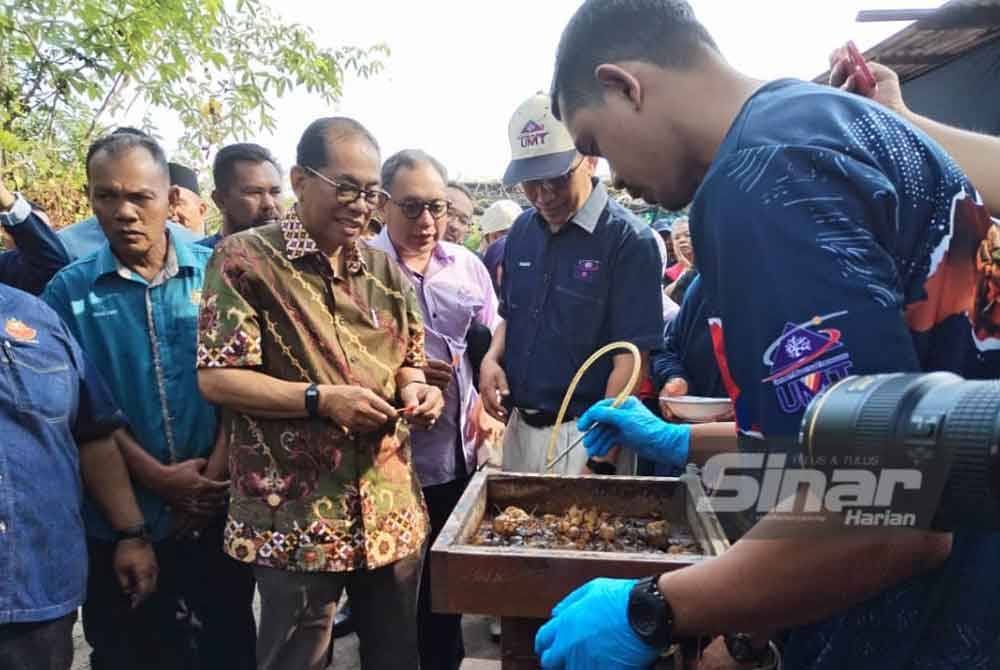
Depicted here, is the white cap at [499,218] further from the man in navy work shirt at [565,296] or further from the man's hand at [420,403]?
the man's hand at [420,403]

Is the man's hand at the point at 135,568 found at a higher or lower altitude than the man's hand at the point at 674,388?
lower

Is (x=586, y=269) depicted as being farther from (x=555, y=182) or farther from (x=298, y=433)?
(x=298, y=433)

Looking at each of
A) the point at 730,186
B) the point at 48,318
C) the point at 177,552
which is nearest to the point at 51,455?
the point at 48,318

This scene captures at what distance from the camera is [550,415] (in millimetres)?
2951

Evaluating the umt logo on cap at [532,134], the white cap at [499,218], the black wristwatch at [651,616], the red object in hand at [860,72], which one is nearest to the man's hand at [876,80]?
the red object in hand at [860,72]

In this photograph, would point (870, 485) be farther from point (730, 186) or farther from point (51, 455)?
point (51, 455)

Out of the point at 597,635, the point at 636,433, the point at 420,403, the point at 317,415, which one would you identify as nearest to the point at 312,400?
the point at 317,415

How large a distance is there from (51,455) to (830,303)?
1815mm

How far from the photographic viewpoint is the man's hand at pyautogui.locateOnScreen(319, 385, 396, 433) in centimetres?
202

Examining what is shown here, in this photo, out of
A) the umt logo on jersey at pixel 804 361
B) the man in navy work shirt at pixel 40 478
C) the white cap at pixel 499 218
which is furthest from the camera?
the white cap at pixel 499 218

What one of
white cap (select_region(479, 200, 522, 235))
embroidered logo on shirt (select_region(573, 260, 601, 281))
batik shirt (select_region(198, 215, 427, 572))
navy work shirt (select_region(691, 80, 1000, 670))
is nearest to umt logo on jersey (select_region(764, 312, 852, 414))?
navy work shirt (select_region(691, 80, 1000, 670))

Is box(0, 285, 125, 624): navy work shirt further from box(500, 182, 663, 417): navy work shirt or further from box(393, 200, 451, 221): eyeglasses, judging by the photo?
box(500, 182, 663, 417): navy work shirt

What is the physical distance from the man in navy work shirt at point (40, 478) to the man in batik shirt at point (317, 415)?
1.13 ft

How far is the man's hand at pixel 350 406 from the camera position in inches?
79.6
